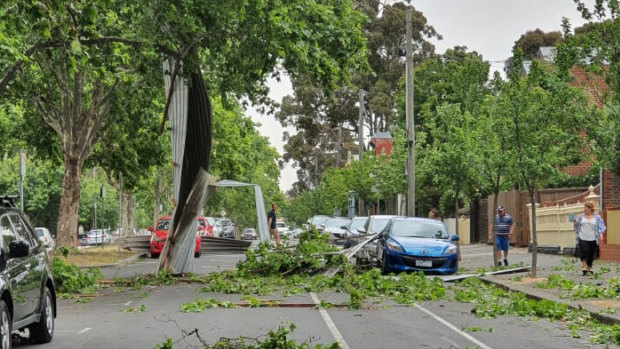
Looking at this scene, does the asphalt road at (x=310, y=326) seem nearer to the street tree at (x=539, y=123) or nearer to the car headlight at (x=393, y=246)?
the street tree at (x=539, y=123)

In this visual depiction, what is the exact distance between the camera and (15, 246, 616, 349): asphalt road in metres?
11.5

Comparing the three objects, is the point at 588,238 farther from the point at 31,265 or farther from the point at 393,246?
the point at 31,265

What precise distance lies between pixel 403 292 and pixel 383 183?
31.4 meters

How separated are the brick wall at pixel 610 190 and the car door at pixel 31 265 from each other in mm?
23145

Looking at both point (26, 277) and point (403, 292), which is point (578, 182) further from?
point (26, 277)

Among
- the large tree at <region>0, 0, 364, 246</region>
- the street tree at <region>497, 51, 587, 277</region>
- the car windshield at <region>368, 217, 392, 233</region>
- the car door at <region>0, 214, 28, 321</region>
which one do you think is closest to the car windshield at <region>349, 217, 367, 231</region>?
the car windshield at <region>368, 217, 392, 233</region>

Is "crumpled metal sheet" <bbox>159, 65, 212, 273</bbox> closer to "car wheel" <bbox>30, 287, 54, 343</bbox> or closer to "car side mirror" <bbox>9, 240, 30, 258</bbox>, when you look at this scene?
"car wheel" <bbox>30, 287, 54, 343</bbox>

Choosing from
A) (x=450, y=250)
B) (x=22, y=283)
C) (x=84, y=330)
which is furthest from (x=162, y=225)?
(x=22, y=283)

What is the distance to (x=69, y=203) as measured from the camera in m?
32.8

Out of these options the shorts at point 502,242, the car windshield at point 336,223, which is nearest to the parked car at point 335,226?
the car windshield at point 336,223

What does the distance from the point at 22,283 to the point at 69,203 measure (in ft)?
75.9

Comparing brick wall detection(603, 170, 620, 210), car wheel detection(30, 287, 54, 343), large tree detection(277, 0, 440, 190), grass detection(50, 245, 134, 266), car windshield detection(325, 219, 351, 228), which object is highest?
large tree detection(277, 0, 440, 190)

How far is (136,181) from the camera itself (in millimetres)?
37844

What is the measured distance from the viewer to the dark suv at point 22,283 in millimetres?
9531
